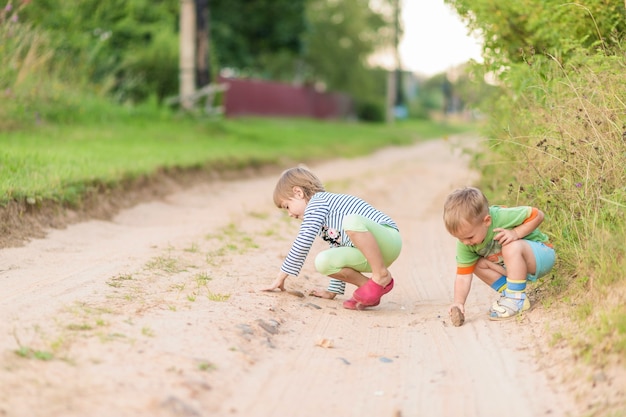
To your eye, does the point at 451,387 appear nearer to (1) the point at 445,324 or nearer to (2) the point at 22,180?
(1) the point at 445,324

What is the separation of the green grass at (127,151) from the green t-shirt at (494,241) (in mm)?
4073

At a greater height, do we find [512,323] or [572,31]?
[572,31]

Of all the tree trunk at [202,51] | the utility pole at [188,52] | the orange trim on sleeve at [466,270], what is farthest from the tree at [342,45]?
the orange trim on sleeve at [466,270]

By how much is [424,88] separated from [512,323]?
10379cm

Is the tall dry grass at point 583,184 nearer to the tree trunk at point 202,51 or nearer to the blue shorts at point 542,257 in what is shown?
the blue shorts at point 542,257

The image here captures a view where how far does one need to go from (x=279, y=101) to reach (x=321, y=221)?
31.0 metres

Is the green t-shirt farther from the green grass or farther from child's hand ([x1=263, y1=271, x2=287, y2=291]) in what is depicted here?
the green grass

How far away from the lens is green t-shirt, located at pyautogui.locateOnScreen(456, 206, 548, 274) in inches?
215

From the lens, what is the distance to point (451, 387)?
4273 mm

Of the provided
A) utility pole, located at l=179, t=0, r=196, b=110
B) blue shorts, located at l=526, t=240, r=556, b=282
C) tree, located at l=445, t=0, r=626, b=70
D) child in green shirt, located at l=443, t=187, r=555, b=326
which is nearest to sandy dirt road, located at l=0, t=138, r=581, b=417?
child in green shirt, located at l=443, t=187, r=555, b=326

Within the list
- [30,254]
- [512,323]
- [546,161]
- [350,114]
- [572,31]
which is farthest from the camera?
[350,114]

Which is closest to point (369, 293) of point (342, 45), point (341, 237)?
point (341, 237)

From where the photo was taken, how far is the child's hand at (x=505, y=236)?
5.39m

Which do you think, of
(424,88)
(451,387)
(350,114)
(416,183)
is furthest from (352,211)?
(424,88)
